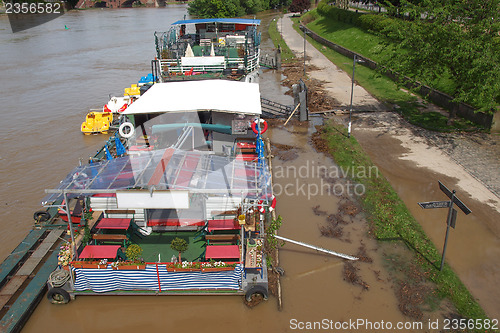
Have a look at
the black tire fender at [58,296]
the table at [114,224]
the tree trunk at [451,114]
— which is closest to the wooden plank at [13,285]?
the black tire fender at [58,296]

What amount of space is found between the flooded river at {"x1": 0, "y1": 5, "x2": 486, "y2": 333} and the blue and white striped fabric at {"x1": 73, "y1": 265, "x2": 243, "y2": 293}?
538 millimetres

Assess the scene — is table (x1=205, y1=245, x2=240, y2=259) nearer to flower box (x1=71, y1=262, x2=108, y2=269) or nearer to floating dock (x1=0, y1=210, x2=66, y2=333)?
flower box (x1=71, y1=262, x2=108, y2=269)

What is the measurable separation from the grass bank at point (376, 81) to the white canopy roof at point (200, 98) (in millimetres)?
11343

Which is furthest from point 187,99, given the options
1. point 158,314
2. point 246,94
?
point 158,314

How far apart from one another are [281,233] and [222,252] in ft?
11.4

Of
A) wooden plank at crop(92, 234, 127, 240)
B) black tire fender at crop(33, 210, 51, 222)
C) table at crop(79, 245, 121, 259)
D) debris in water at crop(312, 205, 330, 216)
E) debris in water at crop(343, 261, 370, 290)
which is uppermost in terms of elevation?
table at crop(79, 245, 121, 259)

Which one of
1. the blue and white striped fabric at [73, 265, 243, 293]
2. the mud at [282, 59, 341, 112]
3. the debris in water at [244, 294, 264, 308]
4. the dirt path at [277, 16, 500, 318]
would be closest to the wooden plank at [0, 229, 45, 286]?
the blue and white striped fabric at [73, 265, 243, 293]

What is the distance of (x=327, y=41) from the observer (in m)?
53.5

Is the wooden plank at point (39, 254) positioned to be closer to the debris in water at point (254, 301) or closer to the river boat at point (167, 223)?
the river boat at point (167, 223)

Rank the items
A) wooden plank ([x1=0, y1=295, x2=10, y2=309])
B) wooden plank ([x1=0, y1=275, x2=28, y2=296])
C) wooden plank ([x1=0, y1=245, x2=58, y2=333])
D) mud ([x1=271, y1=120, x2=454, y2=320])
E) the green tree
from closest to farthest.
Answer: wooden plank ([x1=0, y1=245, x2=58, y2=333]) → wooden plank ([x1=0, y1=295, x2=10, y2=309]) → mud ([x1=271, y1=120, x2=454, y2=320]) → wooden plank ([x1=0, y1=275, x2=28, y2=296]) → the green tree

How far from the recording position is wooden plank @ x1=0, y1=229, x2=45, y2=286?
1102cm

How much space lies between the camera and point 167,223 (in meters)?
12.0

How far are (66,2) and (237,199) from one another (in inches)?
5268

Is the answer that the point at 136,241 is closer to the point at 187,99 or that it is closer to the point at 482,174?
the point at 187,99
